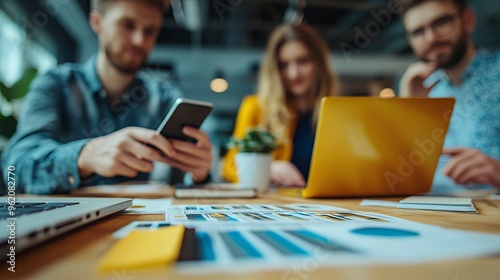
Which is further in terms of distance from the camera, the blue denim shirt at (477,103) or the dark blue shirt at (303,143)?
the dark blue shirt at (303,143)

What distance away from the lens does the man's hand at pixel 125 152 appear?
77cm

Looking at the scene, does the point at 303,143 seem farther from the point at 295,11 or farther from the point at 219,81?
the point at 219,81

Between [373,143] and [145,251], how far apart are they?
61cm

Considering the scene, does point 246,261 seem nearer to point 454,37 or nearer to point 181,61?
point 454,37

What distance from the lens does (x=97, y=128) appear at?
4.58 ft

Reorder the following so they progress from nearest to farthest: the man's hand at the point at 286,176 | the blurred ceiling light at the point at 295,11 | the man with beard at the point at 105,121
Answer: the man with beard at the point at 105,121, the man's hand at the point at 286,176, the blurred ceiling light at the point at 295,11

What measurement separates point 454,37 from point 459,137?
52 centimetres

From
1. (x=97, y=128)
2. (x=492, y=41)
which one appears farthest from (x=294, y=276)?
(x=492, y=41)

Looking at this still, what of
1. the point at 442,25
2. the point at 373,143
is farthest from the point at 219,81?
the point at 373,143

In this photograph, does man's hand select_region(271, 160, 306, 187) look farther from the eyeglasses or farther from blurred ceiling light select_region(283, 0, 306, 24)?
blurred ceiling light select_region(283, 0, 306, 24)

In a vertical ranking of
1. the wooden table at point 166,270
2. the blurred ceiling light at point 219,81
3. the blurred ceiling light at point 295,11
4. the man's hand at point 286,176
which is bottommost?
the wooden table at point 166,270

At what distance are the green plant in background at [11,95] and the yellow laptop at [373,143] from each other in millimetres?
1700

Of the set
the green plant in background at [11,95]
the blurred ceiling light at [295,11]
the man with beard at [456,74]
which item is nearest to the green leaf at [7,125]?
the green plant in background at [11,95]

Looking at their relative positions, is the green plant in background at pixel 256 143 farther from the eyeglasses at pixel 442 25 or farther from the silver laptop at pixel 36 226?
the eyeglasses at pixel 442 25
